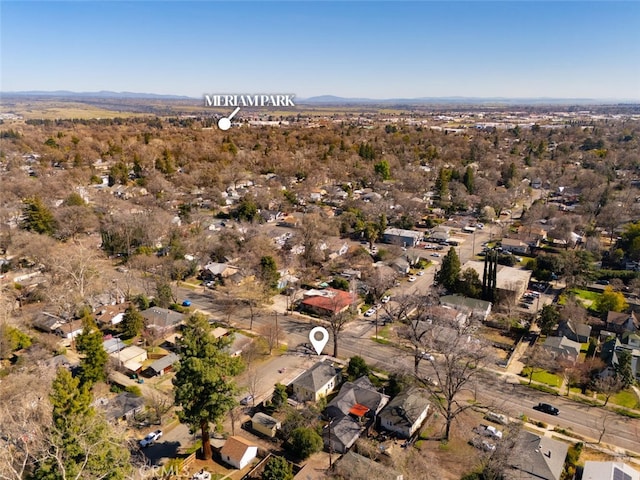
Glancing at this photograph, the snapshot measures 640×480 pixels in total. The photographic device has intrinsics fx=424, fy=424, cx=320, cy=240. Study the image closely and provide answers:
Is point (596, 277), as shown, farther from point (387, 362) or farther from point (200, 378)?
point (200, 378)

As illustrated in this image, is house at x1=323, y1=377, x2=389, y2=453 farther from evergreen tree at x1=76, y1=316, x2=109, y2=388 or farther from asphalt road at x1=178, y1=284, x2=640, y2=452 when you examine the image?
evergreen tree at x1=76, y1=316, x2=109, y2=388

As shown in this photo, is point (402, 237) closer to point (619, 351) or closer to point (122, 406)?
point (619, 351)

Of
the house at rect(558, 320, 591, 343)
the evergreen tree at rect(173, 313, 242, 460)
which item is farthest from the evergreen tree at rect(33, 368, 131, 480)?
the house at rect(558, 320, 591, 343)

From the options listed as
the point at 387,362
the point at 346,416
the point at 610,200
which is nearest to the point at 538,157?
the point at 610,200

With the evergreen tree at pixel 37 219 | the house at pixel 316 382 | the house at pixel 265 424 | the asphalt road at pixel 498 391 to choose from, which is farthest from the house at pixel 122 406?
the evergreen tree at pixel 37 219

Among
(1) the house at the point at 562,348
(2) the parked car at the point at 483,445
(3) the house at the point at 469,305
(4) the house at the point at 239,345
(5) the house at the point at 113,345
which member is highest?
(3) the house at the point at 469,305

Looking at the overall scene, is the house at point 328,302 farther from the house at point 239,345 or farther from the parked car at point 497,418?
the parked car at point 497,418
